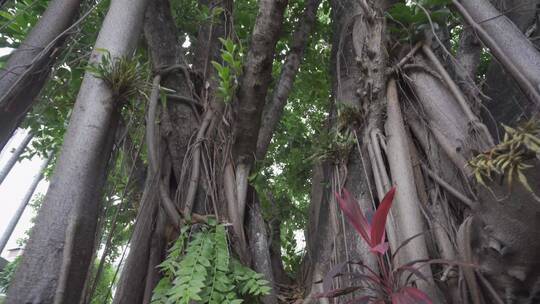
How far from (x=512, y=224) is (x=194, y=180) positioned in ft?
3.72

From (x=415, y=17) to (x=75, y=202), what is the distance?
4.86 feet

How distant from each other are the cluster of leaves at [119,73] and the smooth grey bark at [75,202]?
0.02 m

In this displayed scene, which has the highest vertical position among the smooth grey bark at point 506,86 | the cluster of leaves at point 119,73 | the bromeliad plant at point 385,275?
the smooth grey bark at point 506,86

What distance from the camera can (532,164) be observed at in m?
0.79

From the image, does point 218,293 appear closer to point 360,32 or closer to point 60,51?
point 60,51

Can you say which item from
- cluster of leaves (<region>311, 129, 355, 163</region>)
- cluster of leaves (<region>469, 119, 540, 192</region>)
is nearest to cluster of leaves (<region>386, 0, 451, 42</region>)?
cluster of leaves (<region>311, 129, 355, 163</region>)

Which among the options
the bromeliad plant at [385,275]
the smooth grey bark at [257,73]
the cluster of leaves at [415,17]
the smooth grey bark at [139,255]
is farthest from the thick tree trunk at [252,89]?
the bromeliad plant at [385,275]

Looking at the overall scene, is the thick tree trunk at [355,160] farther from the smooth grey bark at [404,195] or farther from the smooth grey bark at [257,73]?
the smooth grey bark at [257,73]

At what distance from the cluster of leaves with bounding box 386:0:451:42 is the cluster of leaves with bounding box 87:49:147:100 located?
1.11 m

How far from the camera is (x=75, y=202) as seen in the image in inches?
41.3

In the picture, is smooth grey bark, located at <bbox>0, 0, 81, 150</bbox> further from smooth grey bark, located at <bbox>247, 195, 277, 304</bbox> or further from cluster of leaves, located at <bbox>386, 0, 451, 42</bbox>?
cluster of leaves, located at <bbox>386, 0, 451, 42</bbox>

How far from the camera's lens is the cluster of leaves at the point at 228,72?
1566mm

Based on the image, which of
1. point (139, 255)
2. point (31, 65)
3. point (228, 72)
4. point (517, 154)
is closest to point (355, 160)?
point (228, 72)

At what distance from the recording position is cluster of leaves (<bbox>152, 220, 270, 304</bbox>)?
43.1 inches
